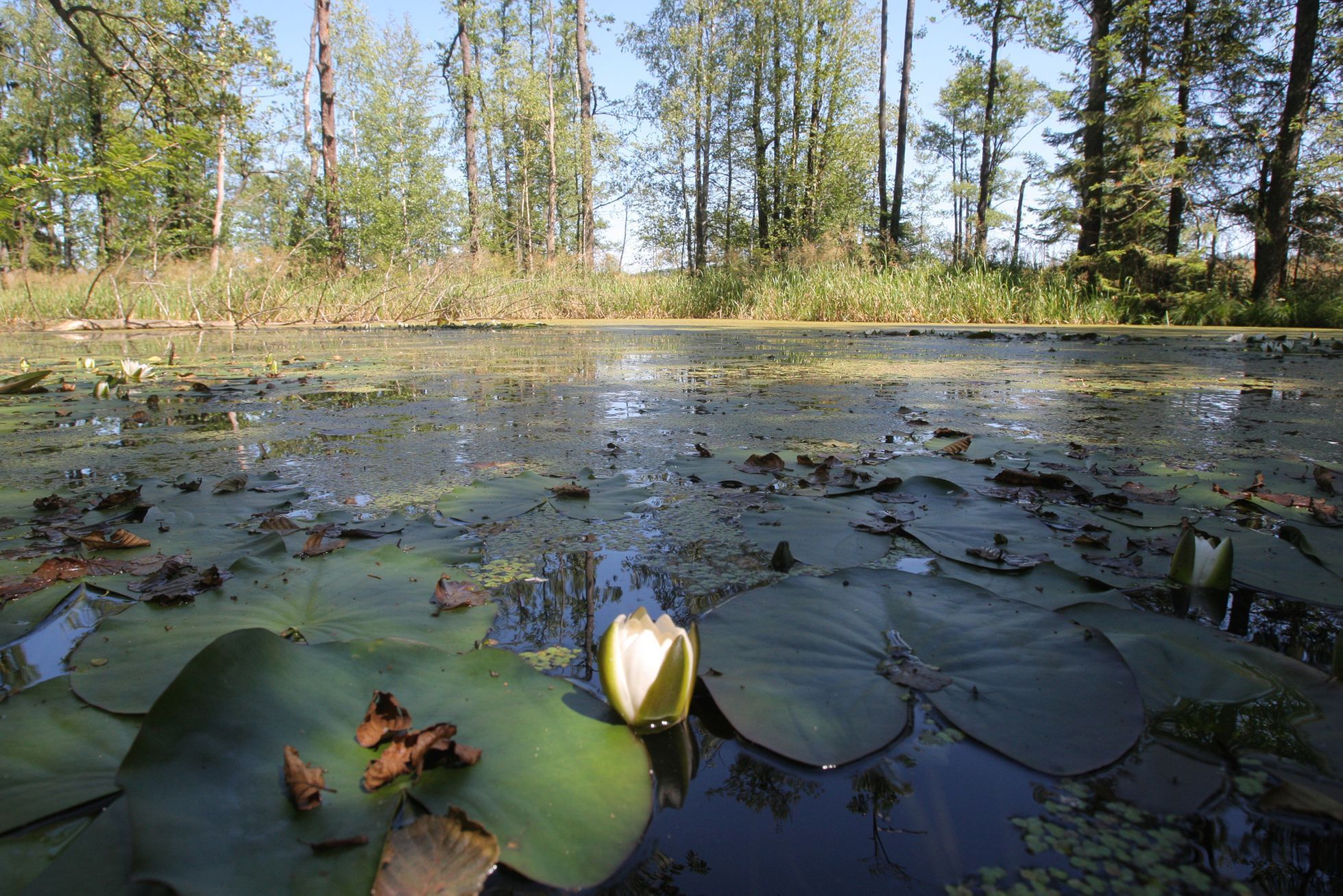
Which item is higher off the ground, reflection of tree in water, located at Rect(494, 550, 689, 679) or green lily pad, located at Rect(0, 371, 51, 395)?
green lily pad, located at Rect(0, 371, 51, 395)

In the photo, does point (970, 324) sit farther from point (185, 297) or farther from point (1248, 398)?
point (185, 297)

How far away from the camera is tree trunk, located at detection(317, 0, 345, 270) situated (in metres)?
11.8

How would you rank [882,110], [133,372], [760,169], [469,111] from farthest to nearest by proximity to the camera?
[760,169], [469,111], [882,110], [133,372]

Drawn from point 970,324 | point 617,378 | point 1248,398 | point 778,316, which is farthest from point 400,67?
point 1248,398

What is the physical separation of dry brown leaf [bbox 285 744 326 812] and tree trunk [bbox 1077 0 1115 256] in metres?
11.3

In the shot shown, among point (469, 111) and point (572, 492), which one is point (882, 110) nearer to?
point (469, 111)

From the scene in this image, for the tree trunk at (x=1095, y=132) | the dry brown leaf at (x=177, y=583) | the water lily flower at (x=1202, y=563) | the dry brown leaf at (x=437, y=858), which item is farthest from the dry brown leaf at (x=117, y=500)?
the tree trunk at (x=1095, y=132)

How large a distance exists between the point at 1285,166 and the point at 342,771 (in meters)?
12.0

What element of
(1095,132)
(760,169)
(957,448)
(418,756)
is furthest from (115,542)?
(760,169)

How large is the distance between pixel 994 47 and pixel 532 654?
1783 cm

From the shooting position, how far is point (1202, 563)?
842 mm

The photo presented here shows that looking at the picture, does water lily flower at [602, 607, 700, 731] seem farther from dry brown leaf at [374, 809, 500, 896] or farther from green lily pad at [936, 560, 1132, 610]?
green lily pad at [936, 560, 1132, 610]

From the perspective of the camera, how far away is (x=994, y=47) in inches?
568

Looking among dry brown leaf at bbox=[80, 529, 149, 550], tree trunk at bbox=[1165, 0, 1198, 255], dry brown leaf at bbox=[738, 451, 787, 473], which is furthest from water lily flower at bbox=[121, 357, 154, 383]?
tree trunk at bbox=[1165, 0, 1198, 255]
